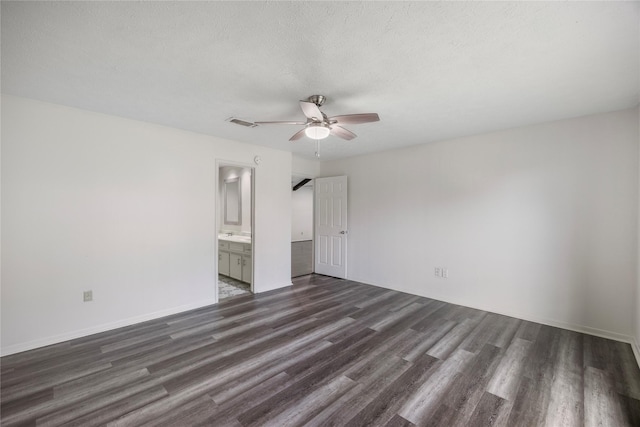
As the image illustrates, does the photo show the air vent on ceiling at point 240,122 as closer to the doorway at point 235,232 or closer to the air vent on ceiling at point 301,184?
the doorway at point 235,232

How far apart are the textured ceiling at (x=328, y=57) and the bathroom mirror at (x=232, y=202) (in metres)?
3.14

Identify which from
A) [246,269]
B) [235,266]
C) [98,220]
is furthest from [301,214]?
[98,220]

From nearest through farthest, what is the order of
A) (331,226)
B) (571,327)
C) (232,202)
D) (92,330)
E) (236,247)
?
(92,330)
(571,327)
(236,247)
(331,226)
(232,202)

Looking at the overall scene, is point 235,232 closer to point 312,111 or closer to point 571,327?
point 312,111

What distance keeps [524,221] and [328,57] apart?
3.16 meters

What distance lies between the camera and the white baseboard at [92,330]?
2.61 meters

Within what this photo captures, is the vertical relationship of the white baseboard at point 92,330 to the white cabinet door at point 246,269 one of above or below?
below

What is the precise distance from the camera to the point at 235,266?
5191 mm

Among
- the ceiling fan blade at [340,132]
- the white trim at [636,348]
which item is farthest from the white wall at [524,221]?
the ceiling fan blade at [340,132]

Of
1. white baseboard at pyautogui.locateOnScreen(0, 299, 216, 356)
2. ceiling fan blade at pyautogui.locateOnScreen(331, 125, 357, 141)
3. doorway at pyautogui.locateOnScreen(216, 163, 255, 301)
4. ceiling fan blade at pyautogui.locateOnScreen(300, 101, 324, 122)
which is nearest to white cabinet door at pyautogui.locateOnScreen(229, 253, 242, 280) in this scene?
doorway at pyautogui.locateOnScreen(216, 163, 255, 301)

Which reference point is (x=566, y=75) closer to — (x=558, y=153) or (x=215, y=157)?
(x=558, y=153)

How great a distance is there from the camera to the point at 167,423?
176 centimetres

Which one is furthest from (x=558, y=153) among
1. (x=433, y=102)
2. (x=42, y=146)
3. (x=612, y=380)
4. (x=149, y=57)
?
(x=42, y=146)

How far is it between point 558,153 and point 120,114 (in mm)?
5024
